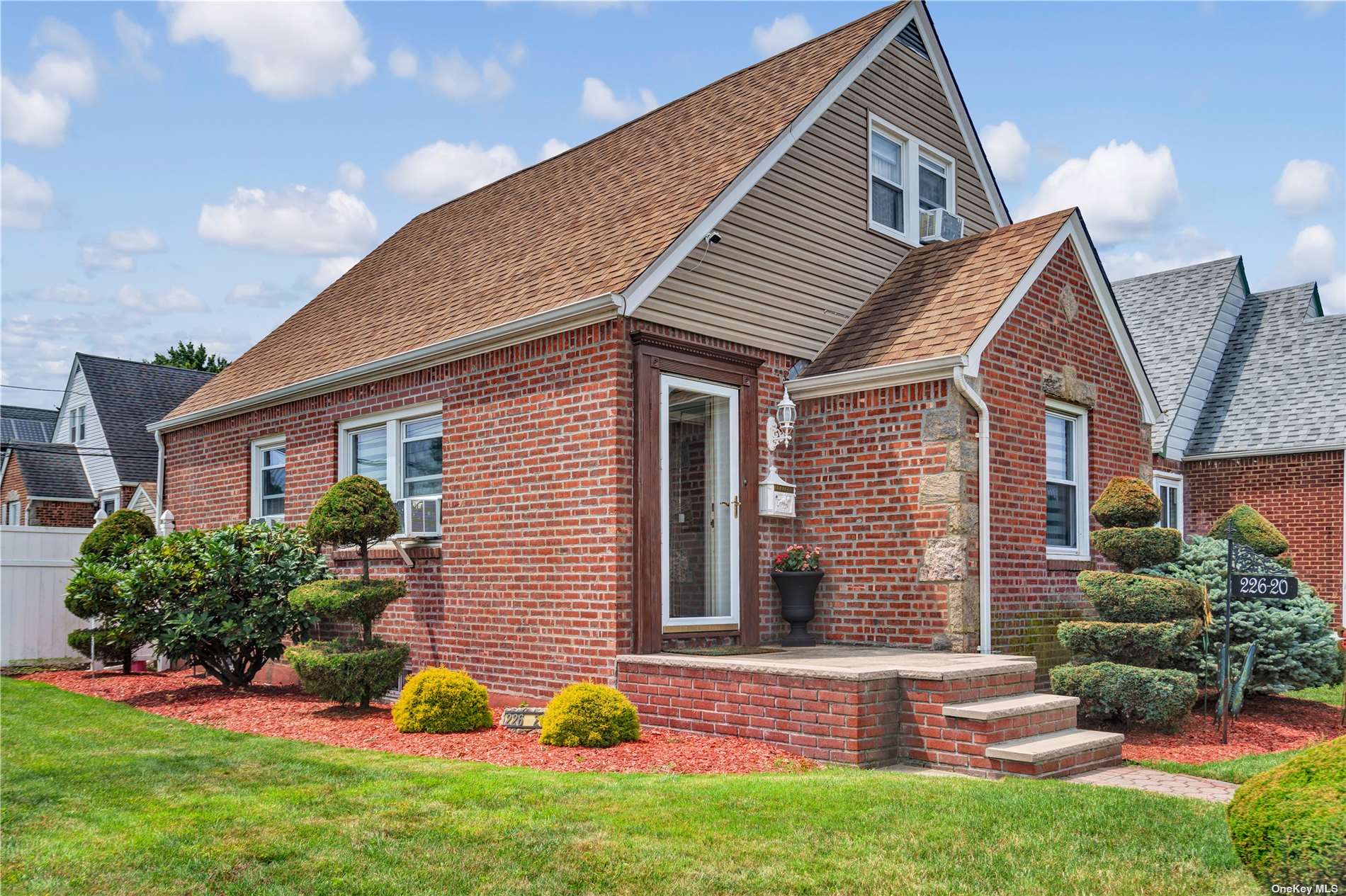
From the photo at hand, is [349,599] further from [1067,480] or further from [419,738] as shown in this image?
[1067,480]

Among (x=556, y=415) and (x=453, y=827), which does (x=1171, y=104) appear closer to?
(x=556, y=415)

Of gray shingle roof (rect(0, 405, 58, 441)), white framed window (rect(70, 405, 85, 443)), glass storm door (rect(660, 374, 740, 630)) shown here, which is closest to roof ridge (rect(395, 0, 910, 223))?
glass storm door (rect(660, 374, 740, 630))

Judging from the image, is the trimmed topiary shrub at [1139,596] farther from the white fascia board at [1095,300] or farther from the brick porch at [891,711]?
the white fascia board at [1095,300]

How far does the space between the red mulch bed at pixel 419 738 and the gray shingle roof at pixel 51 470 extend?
78.6 feet

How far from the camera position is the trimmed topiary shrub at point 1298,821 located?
3.70m

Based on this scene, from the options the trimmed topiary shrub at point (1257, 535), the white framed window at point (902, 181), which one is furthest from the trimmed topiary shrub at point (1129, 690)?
the white framed window at point (902, 181)

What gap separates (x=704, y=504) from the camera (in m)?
10.3

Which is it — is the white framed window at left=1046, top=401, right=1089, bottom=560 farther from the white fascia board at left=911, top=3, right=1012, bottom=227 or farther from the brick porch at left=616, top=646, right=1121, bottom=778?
the white fascia board at left=911, top=3, right=1012, bottom=227

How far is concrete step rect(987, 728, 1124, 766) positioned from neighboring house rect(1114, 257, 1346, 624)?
34.7 ft

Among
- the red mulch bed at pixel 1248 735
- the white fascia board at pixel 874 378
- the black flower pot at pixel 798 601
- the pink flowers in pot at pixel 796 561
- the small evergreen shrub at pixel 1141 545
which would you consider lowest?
the red mulch bed at pixel 1248 735

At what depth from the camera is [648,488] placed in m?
9.38

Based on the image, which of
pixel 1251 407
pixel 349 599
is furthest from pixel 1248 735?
pixel 1251 407

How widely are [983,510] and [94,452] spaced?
31.4 metres

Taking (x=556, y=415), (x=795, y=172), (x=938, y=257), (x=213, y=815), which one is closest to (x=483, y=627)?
(x=556, y=415)
